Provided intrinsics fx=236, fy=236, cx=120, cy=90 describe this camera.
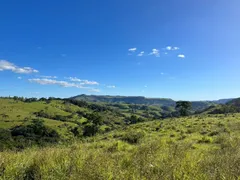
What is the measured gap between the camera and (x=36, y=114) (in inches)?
7160

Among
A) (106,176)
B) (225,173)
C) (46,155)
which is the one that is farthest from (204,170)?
(46,155)

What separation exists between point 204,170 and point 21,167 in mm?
4765

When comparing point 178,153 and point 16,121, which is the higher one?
point 178,153

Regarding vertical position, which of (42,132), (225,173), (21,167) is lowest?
(42,132)

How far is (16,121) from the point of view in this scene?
496ft

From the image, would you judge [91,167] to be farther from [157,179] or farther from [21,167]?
[21,167]

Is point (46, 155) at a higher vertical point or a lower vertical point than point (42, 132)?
higher

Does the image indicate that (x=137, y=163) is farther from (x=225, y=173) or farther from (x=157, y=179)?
(x=225, y=173)

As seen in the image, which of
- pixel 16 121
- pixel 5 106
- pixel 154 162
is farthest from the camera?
pixel 5 106

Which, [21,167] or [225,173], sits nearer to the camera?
[225,173]

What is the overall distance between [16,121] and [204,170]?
6367 inches

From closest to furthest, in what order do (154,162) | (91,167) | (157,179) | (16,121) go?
1. (157,179)
2. (91,167)
3. (154,162)
4. (16,121)

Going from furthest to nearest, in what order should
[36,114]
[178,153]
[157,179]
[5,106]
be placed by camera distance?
1. [5,106]
2. [36,114]
3. [178,153]
4. [157,179]

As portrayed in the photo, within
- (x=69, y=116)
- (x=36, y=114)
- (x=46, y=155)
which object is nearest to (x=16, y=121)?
(x=36, y=114)
